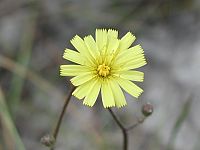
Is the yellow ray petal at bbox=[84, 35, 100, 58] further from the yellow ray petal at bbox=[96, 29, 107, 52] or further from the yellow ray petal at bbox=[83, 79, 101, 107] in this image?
the yellow ray petal at bbox=[83, 79, 101, 107]

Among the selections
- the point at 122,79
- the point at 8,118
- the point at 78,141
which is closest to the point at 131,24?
the point at 78,141

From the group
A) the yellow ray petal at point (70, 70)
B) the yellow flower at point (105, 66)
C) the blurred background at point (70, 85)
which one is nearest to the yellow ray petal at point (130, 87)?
the yellow flower at point (105, 66)

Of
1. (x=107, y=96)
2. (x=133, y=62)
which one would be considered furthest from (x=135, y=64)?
(x=107, y=96)

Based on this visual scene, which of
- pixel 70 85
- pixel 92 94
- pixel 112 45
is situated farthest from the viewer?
pixel 70 85

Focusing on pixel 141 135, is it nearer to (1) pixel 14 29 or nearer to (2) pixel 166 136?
(2) pixel 166 136

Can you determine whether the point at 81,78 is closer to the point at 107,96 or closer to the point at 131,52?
the point at 107,96

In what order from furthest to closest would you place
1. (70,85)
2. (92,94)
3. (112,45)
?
(70,85) → (112,45) → (92,94)
